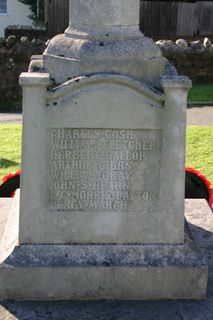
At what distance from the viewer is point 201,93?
16.3 m

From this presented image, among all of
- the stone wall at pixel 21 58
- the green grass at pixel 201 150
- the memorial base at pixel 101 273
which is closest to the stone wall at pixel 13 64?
the stone wall at pixel 21 58

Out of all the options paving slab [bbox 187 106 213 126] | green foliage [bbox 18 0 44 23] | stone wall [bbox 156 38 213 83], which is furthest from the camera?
green foliage [bbox 18 0 44 23]

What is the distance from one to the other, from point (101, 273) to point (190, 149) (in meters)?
5.64

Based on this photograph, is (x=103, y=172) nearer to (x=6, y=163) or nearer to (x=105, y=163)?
(x=105, y=163)

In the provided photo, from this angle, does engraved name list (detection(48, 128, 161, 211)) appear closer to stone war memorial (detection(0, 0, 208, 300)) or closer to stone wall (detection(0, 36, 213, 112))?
stone war memorial (detection(0, 0, 208, 300))

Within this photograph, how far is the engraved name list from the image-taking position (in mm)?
4453

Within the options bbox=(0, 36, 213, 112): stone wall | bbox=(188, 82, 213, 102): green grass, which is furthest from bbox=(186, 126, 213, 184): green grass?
bbox=(0, 36, 213, 112): stone wall

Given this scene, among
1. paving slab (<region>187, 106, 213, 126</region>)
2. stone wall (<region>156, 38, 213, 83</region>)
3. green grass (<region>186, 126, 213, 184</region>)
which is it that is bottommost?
paving slab (<region>187, 106, 213, 126</region>)

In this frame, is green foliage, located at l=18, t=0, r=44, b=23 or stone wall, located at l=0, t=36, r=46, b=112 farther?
green foliage, located at l=18, t=0, r=44, b=23

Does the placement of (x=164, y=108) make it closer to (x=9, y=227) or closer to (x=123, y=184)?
(x=123, y=184)

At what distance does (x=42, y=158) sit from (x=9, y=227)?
787mm

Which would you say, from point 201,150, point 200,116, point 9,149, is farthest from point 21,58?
point 201,150

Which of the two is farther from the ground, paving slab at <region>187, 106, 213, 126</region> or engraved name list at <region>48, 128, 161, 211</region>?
engraved name list at <region>48, 128, 161, 211</region>

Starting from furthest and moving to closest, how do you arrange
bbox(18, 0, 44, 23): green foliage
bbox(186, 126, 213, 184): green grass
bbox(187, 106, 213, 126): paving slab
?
bbox(18, 0, 44, 23): green foliage, bbox(187, 106, 213, 126): paving slab, bbox(186, 126, 213, 184): green grass
